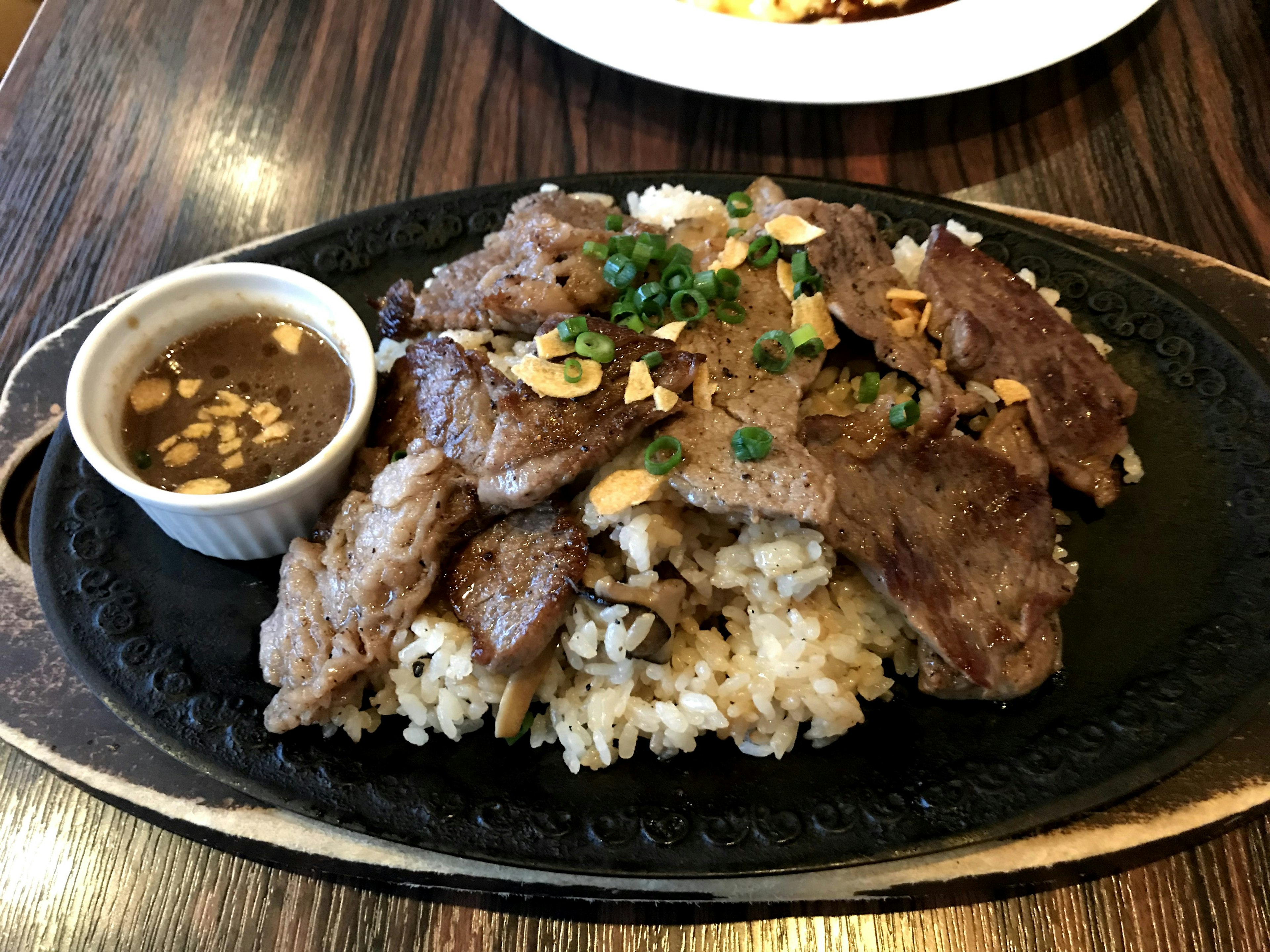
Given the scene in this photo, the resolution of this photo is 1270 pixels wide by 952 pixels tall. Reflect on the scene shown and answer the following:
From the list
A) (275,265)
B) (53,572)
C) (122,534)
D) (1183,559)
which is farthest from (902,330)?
(53,572)

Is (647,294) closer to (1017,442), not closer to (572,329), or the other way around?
(572,329)

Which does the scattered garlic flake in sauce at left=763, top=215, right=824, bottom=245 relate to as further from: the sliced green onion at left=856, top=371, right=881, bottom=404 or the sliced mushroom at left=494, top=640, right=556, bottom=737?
the sliced mushroom at left=494, top=640, right=556, bottom=737

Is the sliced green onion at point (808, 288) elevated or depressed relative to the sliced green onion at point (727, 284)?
elevated

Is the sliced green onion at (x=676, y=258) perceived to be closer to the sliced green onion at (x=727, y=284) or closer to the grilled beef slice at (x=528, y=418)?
the sliced green onion at (x=727, y=284)

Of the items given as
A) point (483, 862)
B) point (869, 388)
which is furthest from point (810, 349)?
point (483, 862)

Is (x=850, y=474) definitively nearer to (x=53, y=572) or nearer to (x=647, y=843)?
(x=647, y=843)

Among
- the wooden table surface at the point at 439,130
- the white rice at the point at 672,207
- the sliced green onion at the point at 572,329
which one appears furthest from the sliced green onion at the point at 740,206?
the wooden table surface at the point at 439,130
